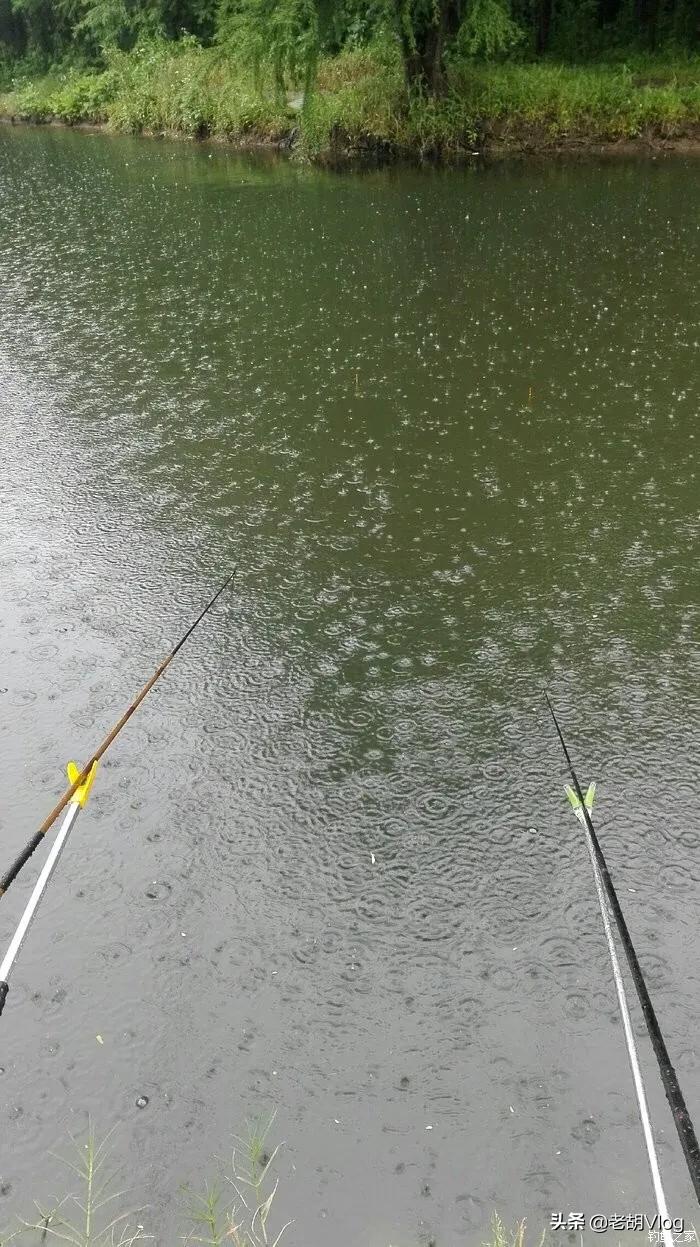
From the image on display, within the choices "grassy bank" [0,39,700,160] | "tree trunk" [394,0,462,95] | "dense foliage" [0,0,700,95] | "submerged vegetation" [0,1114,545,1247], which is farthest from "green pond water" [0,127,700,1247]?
"tree trunk" [394,0,462,95]

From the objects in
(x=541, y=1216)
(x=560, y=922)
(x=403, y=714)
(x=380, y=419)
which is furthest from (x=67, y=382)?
(x=541, y=1216)

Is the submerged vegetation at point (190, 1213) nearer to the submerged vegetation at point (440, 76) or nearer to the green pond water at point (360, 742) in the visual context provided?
the green pond water at point (360, 742)

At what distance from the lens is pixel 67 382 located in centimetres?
1000

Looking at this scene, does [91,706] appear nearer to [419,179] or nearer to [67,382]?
[67,382]

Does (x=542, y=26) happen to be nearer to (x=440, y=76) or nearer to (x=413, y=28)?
(x=440, y=76)

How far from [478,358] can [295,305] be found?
2879 millimetres

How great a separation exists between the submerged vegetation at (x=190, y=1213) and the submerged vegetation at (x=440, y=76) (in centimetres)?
1818

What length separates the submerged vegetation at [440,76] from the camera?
18078 millimetres

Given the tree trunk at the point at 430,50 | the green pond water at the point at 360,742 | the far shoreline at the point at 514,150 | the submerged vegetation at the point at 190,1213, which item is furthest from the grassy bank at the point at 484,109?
the submerged vegetation at the point at 190,1213

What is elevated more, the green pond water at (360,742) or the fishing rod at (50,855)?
the fishing rod at (50,855)

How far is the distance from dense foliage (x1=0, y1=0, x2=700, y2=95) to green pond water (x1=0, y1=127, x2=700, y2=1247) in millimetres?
9172

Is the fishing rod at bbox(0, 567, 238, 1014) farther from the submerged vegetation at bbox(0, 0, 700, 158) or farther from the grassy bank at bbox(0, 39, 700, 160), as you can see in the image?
the grassy bank at bbox(0, 39, 700, 160)

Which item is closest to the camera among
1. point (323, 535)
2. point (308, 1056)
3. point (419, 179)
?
point (308, 1056)

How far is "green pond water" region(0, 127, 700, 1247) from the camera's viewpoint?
3453 mm
